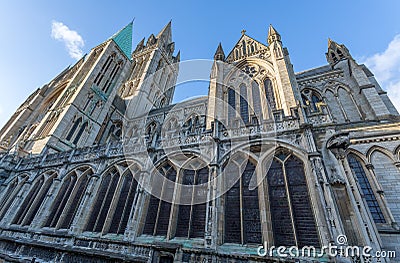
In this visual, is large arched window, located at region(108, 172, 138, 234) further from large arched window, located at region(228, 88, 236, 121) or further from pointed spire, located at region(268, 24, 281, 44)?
pointed spire, located at region(268, 24, 281, 44)

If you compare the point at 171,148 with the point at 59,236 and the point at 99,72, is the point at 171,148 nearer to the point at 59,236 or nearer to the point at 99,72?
the point at 59,236

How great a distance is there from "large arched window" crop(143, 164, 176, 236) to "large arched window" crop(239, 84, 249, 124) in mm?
7778

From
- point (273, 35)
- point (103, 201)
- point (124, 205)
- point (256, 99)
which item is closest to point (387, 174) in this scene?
point (256, 99)

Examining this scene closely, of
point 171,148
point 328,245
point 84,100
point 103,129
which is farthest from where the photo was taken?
point 103,129

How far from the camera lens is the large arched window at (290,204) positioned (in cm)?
601

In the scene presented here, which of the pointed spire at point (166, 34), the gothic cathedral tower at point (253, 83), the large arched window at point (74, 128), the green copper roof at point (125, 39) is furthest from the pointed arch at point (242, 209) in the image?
the pointed spire at point (166, 34)

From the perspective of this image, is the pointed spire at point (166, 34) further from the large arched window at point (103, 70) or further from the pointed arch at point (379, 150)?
the pointed arch at point (379, 150)

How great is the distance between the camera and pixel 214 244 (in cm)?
632

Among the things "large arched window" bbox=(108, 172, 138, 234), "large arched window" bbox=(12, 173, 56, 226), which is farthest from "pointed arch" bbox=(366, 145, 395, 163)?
"large arched window" bbox=(12, 173, 56, 226)

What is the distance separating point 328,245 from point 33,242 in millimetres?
12541

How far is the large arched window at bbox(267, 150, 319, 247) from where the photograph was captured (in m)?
6.01

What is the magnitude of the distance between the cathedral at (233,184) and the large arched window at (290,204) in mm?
36

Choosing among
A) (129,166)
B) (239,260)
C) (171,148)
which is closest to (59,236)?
(129,166)

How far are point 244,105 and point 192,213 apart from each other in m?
Result: 10.2
